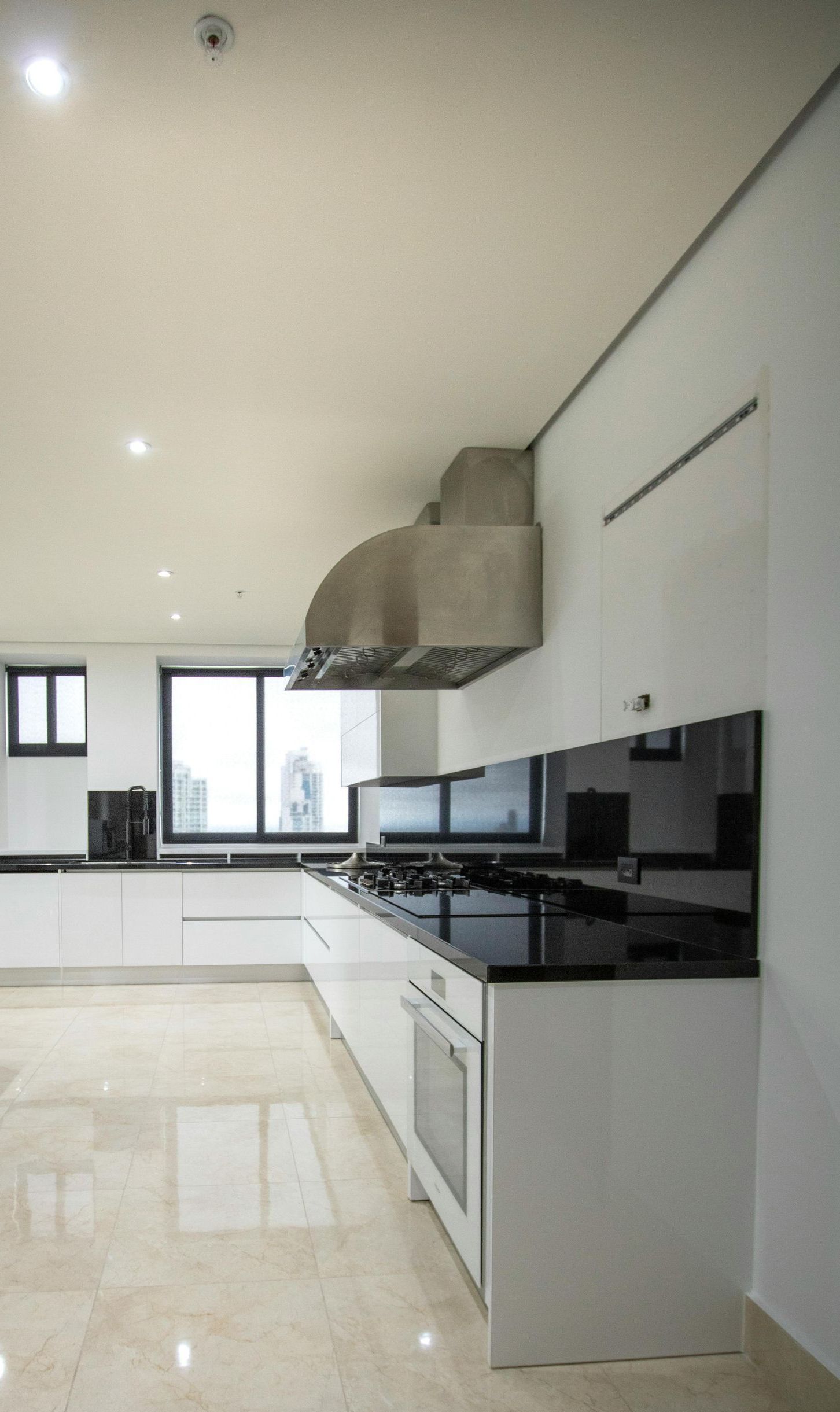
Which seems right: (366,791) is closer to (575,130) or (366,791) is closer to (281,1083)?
(281,1083)

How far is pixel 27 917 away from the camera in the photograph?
6.47 m

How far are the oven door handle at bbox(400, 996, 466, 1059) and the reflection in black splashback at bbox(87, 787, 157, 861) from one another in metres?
4.81

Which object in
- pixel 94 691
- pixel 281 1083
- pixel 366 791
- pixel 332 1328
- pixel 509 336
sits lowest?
pixel 281 1083

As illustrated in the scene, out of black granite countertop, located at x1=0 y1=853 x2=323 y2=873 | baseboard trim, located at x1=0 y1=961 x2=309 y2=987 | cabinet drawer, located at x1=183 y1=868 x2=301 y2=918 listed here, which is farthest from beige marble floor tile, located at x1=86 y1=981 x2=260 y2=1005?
black granite countertop, located at x1=0 y1=853 x2=323 y2=873

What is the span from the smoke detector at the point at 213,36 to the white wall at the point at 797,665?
1.07 m

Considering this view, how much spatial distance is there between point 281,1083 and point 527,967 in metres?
2.54

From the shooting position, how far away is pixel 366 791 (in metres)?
7.66

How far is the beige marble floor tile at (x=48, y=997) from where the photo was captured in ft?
19.5

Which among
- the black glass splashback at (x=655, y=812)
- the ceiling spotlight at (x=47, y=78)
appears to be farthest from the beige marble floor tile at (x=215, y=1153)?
the ceiling spotlight at (x=47, y=78)

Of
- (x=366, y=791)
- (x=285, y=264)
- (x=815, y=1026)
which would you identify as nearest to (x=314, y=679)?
(x=285, y=264)

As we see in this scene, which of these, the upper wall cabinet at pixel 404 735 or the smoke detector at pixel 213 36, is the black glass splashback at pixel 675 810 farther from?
the upper wall cabinet at pixel 404 735

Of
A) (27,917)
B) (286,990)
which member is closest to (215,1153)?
(286,990)

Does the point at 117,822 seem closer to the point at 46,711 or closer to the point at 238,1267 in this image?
the point at 46,711

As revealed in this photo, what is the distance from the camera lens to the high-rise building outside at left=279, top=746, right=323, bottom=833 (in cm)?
777
